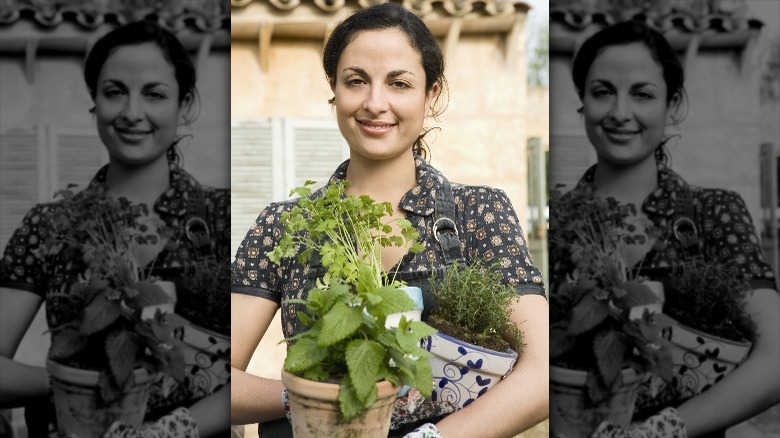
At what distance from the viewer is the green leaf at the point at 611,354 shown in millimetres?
2564

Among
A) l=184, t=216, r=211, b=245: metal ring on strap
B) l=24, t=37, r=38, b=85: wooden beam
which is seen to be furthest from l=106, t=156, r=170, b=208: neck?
l=24, t=37, r=38, b=85: wooden beam

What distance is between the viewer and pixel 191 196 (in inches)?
102

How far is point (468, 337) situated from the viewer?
2348 mm

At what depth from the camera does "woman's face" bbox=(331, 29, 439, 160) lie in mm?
2486

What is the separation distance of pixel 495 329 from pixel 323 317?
60 cm

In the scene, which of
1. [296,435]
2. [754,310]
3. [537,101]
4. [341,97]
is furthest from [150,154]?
[537,101]

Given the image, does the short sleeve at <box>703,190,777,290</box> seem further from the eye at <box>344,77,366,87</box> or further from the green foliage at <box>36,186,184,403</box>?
the green foliage at <box>36,186,184,403</box>

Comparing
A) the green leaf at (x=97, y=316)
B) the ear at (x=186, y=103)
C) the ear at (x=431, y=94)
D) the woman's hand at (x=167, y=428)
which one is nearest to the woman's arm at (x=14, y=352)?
the green leaf at (x=97, y=316)

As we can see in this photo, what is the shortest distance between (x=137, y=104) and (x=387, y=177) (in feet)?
2.52

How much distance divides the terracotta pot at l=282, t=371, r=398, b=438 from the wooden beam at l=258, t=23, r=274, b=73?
2023 mm

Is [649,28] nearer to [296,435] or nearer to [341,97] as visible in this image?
[341,97]

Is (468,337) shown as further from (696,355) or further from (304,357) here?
(696,355)

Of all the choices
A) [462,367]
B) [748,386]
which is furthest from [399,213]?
[748,386]

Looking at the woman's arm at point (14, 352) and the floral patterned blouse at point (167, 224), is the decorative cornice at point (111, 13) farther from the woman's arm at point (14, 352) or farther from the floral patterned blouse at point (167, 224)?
the woman's arm at point (14, 352)
